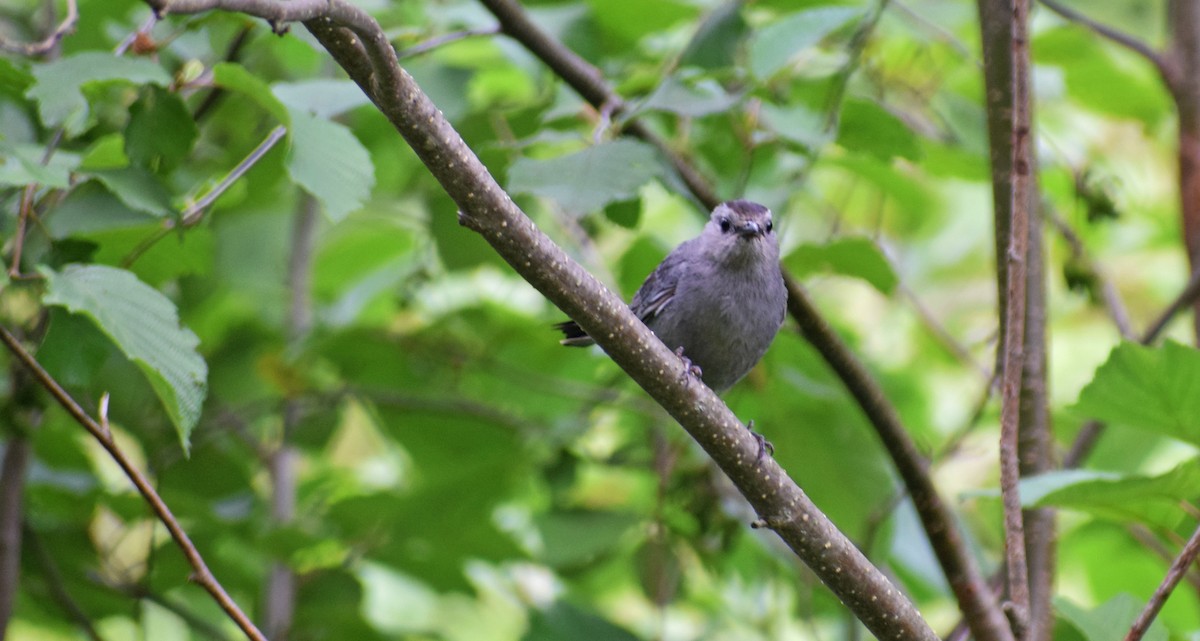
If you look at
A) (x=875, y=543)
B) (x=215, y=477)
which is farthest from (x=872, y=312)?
(x=215, y=477)

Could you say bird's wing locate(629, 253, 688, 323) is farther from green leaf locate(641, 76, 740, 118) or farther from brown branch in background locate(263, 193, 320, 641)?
brown branch in background locate(263, 193, 320, 641)

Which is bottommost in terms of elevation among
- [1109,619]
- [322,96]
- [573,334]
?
[573,334]

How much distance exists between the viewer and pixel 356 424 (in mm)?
7414

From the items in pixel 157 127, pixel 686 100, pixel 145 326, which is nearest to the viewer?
pixel 145 326

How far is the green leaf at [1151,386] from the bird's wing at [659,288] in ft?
5.10

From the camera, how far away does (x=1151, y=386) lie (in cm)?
264

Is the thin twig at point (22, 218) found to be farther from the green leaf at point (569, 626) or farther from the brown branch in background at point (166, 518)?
the green leaf at point (569, 626)

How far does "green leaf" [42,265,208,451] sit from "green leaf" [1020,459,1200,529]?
180 cm

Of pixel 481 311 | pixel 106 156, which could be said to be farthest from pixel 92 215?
pixel 481 311

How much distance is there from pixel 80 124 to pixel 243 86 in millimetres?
690

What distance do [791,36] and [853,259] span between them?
2.18 ft

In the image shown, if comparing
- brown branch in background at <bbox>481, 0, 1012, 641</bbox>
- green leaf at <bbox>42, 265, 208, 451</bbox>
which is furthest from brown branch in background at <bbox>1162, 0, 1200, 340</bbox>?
green leaf at <bbox>42, 265, 208, 451</bbox>

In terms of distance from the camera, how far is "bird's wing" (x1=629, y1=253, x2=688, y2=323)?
3.97 meters

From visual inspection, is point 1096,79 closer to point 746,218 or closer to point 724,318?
point 746,218
